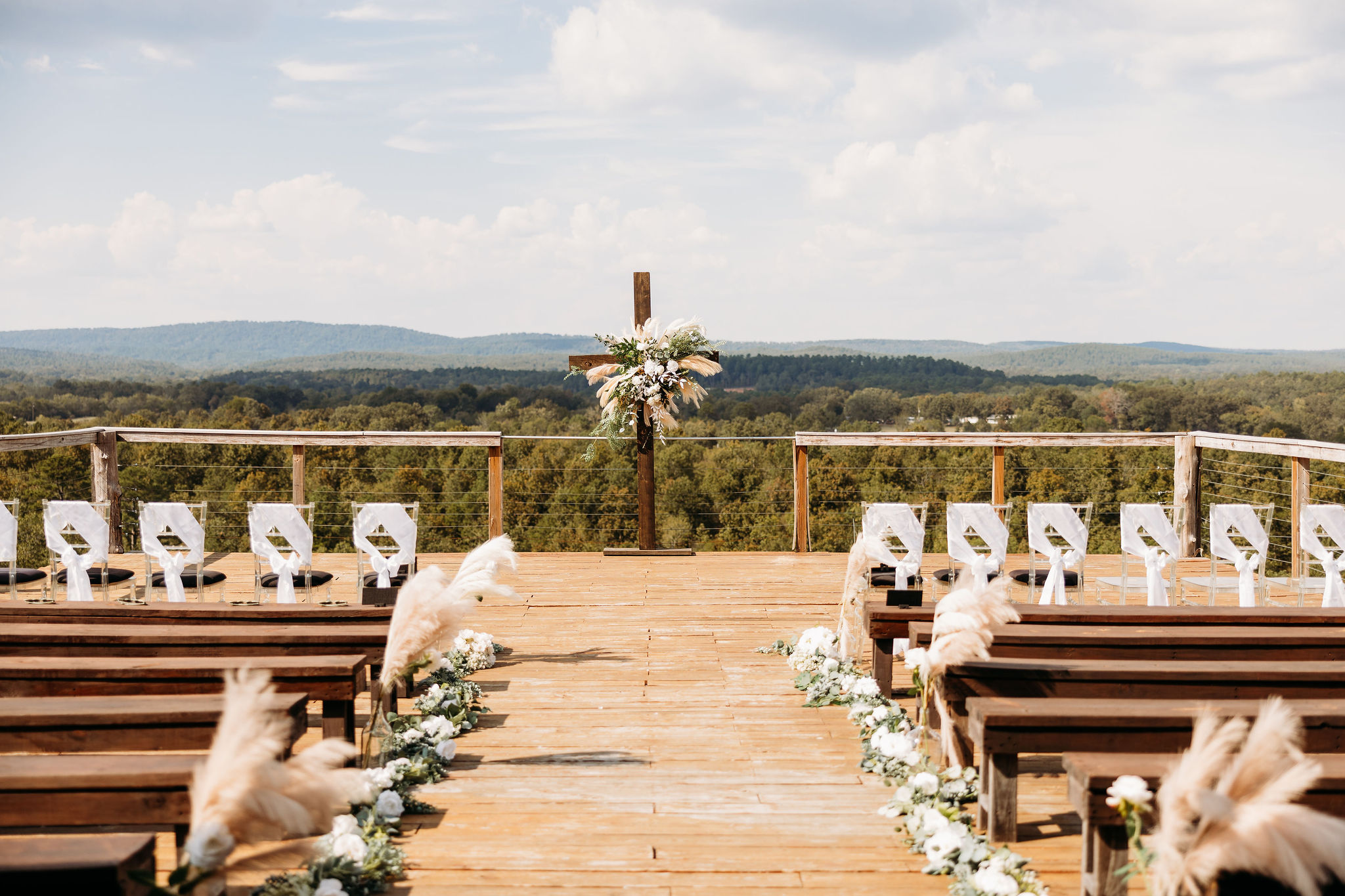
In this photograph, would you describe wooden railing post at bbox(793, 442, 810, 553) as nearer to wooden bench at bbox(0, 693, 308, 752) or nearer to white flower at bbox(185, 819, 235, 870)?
wooden bench at bbox(0, 693, 308, 752)

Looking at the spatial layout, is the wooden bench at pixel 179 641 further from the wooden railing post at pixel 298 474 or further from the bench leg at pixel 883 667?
the wooden railing post at pixel 298 474

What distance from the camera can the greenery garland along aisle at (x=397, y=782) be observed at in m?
2.79

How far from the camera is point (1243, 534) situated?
6.34 meters

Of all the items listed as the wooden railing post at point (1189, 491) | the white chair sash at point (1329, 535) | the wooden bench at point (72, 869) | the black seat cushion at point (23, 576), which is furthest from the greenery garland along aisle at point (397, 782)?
the wooden railing post at point (1189, 491)

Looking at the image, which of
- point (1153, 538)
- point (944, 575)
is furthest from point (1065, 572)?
point (944, 575)

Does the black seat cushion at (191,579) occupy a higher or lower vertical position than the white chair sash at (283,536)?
lower

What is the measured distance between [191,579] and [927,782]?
5095 millimetres

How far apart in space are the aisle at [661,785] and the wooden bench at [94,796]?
80 cm

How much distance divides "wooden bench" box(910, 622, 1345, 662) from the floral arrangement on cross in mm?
5012

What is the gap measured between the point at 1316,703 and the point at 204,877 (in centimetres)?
313

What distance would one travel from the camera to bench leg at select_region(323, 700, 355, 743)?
3.71 meters

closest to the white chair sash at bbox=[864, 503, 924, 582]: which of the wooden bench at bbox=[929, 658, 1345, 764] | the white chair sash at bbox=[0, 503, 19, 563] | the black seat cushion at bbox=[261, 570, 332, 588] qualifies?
the wooden bench at bbox=[929, 658, 1345, 764]

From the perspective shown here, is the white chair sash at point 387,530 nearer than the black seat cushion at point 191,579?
Yes

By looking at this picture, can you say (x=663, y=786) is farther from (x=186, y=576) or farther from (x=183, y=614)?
(x=186, y=576)
